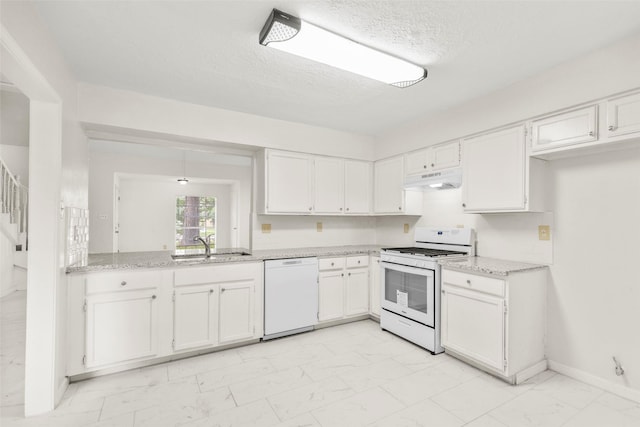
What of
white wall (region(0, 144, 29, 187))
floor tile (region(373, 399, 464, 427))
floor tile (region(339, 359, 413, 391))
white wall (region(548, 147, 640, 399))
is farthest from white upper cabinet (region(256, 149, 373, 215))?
white wall (region(0, 144, 29, 187))

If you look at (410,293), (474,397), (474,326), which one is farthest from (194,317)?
(474,326)

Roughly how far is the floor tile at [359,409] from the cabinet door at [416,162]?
2.36 m

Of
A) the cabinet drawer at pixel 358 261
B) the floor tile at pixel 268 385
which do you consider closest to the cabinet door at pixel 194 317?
the floor tile at pixel 268 385

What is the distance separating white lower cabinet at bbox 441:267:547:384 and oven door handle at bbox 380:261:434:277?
20 centimetres

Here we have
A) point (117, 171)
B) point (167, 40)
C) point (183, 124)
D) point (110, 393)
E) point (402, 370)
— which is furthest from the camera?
point (117, 171)

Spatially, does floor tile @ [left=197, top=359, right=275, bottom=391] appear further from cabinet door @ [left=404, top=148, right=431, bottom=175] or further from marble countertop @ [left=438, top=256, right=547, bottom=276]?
cabinet door @ [left=404, top=148, right=431, bottom=175]

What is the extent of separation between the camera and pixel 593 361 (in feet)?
7.50

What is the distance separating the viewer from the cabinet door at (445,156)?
3096 millimetres

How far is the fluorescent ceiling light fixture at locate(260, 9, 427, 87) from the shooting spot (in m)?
1.77

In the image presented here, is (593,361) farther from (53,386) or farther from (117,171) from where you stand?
(117,171)

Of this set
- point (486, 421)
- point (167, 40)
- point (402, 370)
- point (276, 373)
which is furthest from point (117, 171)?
point (486, 421)

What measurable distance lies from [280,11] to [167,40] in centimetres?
85

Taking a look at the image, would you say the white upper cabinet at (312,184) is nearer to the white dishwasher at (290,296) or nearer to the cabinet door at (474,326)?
the white dishwasher at (290,296)

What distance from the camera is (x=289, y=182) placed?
3.56 meters
